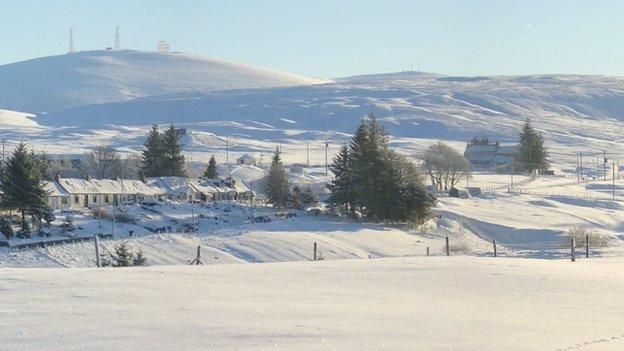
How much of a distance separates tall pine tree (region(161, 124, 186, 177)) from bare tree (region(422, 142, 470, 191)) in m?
19.8

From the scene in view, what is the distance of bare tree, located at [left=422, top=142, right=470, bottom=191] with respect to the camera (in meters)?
84.7

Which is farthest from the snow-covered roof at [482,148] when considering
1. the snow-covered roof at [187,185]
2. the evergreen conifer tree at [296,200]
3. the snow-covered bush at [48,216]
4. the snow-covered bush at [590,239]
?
the snow-covered bush at [48,216]

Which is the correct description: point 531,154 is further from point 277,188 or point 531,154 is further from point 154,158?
point 277,188

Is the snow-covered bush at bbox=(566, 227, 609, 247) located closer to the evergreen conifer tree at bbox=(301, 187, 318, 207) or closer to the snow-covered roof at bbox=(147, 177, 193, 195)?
the evergreen conifer tree at bbox=(301, 187, 318, 207)

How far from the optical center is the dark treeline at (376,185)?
177 ft

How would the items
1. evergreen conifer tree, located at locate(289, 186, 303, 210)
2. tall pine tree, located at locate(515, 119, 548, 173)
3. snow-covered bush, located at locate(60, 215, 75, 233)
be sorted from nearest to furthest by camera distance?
snow-covered bush, located at locate(60, 215, 75, 233)
evergreen conifer tree, located at locate(289, 186, 303, 210)
tall pine tree, located at locate(515, 119, 548, 173)

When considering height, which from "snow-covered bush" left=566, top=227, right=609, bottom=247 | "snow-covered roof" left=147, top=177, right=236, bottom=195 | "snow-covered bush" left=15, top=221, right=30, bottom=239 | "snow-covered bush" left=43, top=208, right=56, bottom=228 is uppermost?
"snow-covered roof" left=147, top=177, right=236, bottom=195

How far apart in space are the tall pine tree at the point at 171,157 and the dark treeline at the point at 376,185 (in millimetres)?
20901

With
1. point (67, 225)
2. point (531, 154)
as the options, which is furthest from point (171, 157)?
point (531, 154)

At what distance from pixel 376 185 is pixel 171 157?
92.7ft

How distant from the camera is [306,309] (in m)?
12.3

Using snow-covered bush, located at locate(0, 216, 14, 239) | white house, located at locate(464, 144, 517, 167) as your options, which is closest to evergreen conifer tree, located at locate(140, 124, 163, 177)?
snow-covered bush, located at locate(0, 216, 14, 239)

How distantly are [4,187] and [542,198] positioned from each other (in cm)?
3735

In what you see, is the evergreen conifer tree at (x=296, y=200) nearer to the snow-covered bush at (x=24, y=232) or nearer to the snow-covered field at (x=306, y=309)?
the snow-covered bush at (x=24, y=232)
